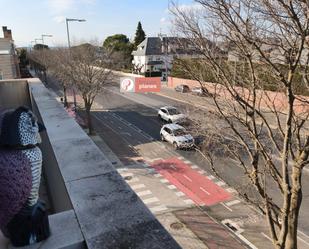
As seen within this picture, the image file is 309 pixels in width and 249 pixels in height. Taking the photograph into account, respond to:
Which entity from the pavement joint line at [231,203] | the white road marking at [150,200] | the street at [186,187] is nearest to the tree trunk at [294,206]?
the street at [186,187]

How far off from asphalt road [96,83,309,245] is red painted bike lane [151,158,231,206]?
71cm

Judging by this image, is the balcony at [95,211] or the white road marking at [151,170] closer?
the balcony at [95,211]

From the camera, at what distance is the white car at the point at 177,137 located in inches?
765

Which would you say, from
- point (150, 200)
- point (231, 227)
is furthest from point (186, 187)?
point (231, 227)

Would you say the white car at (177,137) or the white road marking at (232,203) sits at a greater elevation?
the white car at (177,137)

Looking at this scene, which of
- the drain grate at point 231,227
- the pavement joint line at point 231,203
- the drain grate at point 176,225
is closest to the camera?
the drain grate at point 231,227

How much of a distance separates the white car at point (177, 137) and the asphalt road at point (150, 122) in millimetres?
566

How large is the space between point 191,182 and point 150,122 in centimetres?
1235

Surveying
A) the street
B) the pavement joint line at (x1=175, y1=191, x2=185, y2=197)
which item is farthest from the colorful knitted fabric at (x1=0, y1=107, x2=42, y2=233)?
the pavement joint line at (x1=175, y1=191, x2=185, y2=197)

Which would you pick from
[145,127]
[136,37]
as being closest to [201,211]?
[145,127]

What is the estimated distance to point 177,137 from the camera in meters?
19.8

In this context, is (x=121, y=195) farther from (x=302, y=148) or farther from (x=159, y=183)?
(x=159, y=183)

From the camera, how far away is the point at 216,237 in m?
10.8

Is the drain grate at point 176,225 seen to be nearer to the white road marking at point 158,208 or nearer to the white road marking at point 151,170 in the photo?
the white road marking at point 158,208
